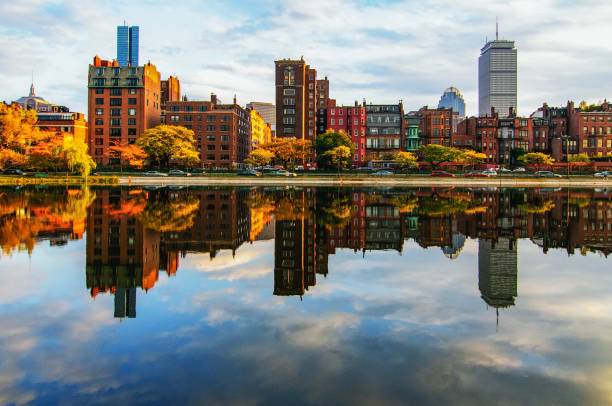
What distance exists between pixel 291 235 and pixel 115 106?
124m

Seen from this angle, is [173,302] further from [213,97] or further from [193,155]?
[213,97]

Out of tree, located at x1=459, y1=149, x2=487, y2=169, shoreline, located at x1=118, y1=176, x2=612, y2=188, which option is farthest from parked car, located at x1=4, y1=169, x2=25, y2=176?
tree, located at x1=459, y1=149, x2=487, y2=169

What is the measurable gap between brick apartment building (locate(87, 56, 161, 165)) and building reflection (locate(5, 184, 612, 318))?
316 ft

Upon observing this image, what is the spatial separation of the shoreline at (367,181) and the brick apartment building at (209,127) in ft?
149

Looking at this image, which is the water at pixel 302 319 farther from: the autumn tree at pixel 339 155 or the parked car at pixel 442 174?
the autumn tree at pixel 339 155

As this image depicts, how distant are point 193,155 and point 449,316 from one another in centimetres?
10237

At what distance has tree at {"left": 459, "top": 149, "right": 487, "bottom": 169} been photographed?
416 ft

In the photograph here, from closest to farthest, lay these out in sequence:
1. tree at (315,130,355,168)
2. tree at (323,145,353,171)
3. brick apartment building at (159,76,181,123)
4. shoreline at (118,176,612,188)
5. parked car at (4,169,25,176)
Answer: shoreline at (118,176,612,188) < parked car at (4,169,25,176) < tree at (323,145,353,171) < tree at (315,130,355,168) < brick apartment building at (159,76,181,123)

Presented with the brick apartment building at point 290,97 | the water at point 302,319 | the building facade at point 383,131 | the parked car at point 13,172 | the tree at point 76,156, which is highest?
the brick apartment building at point 290,97

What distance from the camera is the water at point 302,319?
8.56 meters

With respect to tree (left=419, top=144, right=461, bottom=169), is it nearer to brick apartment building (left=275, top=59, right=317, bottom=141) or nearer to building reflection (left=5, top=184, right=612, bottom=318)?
brick apartment building (left=275, top=59, right=317, bottom=141)

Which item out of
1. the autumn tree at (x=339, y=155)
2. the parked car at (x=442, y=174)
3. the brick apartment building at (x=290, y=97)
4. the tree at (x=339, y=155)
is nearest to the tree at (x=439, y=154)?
the parked car at (x=442, y=174)

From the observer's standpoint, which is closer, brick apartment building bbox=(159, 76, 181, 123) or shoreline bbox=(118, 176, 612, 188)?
shoreline bbox=(118, 176, 612, 188)

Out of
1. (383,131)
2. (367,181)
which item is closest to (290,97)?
(383,131)
